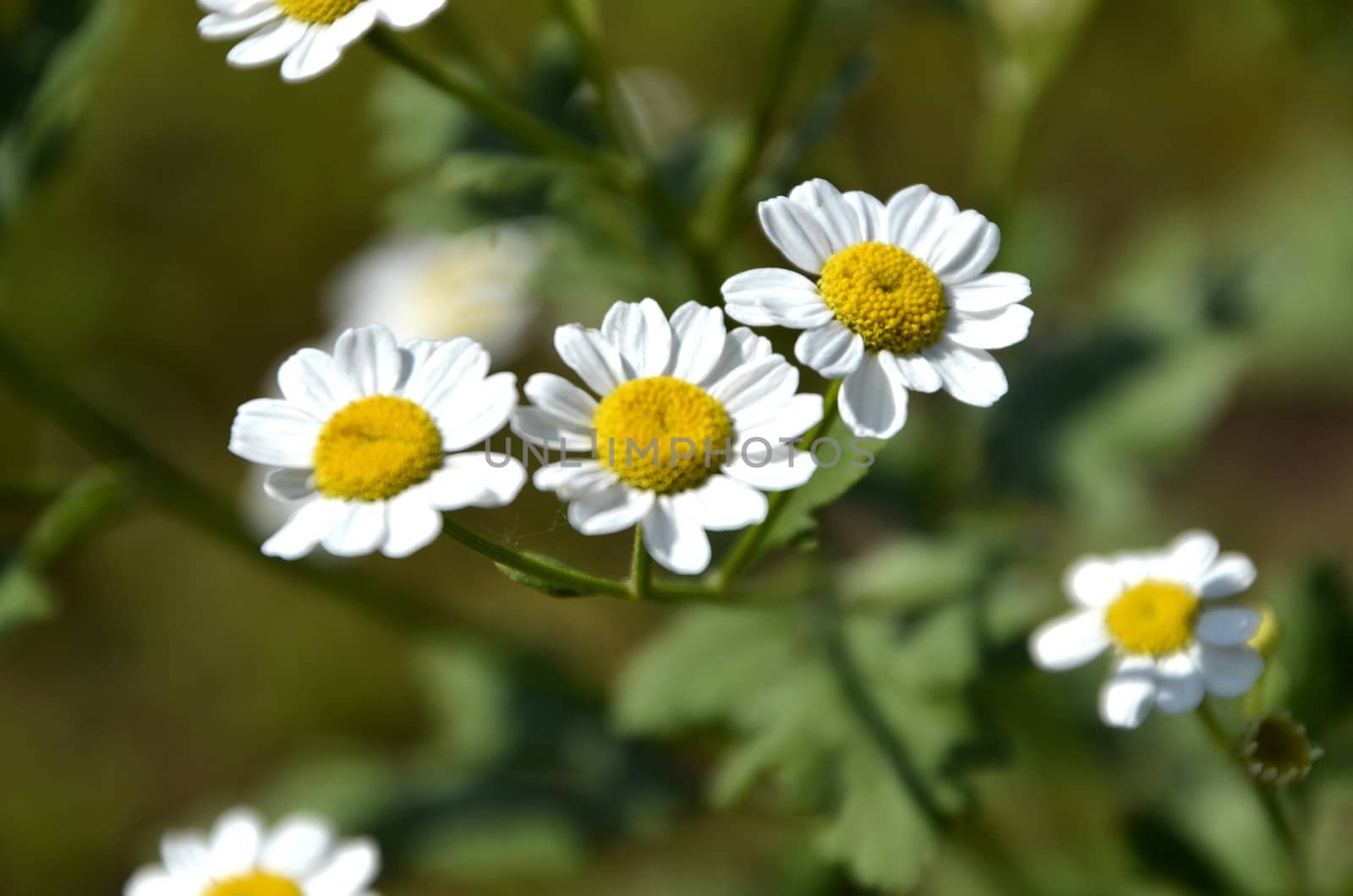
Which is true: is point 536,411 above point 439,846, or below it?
below

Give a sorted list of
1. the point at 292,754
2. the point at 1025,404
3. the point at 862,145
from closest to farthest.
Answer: the point at 1025,404
the point at 292,754
the point at 862,145

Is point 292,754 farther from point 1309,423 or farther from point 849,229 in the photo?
point 1309,423

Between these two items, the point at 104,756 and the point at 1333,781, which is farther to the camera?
the point at 104,756

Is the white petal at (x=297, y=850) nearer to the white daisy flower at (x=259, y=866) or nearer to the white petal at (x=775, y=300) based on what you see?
the white daisy flower at (x=259, y=866)

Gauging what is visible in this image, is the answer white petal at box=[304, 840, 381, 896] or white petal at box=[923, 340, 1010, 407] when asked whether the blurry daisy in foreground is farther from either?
white petal at box=[923, 340, 1010, 407]

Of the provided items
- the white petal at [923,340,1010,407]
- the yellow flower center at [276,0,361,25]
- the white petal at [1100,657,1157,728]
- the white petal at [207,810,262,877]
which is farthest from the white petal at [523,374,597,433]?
the white petal at [207,810,262,877]

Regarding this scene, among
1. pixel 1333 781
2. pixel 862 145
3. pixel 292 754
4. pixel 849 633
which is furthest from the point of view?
pixel 862 145

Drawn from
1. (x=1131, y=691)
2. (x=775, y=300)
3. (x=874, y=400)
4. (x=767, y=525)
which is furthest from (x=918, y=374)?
(x=1131, y=691)

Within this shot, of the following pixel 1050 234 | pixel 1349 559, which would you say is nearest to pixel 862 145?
pixel 1050 234
